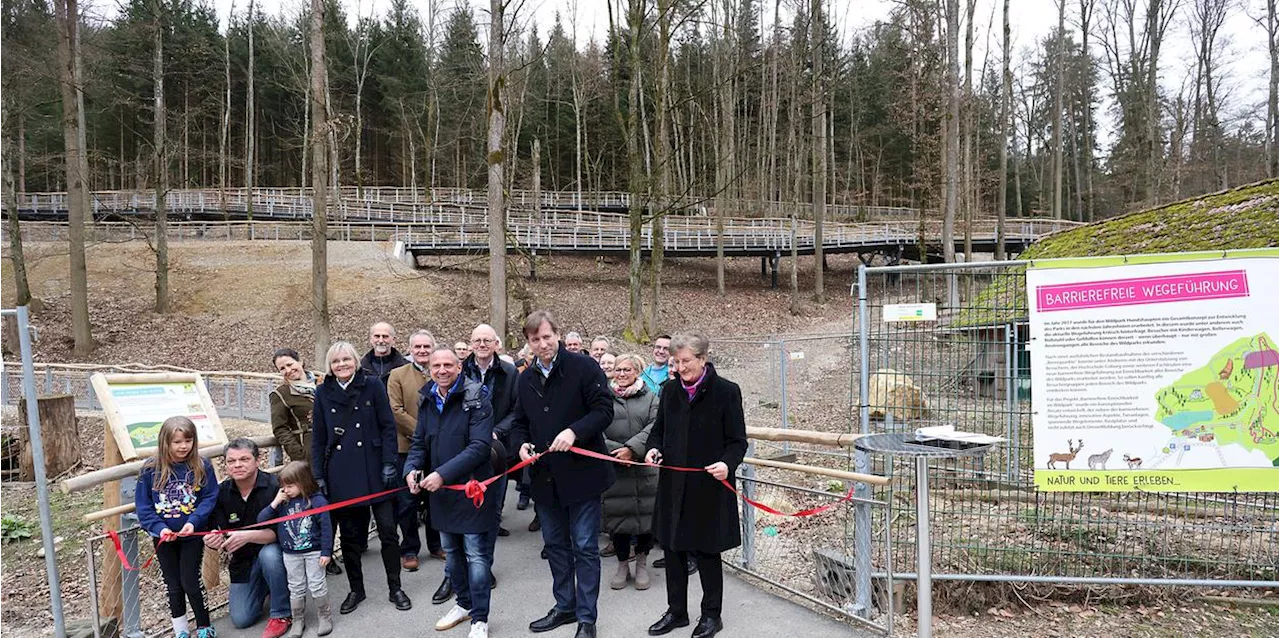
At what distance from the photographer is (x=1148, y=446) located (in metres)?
4.09

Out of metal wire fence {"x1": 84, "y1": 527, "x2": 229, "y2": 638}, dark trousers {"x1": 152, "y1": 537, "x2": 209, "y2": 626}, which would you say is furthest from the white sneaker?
metal wire fence {"x1": 84, "y1": 527, "x2": 229, "y2": 638}

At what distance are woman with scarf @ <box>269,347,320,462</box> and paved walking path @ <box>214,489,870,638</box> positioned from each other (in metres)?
0.96

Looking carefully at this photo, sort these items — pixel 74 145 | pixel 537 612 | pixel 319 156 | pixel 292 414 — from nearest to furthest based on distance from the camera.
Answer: pixel 537 612 < pixel 292 414 < pixel 319 156 < pixel 74 145

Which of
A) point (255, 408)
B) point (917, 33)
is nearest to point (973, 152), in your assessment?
point (917, 33)

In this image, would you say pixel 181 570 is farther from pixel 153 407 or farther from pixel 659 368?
pixel 659 368

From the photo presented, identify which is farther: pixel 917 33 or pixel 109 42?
pixel 917 33

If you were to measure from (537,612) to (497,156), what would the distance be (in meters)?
10.2

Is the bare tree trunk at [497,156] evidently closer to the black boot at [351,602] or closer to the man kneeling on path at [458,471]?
the black boot at [351,602]

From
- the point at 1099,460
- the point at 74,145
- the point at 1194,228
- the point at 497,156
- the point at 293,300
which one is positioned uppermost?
the point at 74,145

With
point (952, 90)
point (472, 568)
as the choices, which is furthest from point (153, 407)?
point (952, 90)

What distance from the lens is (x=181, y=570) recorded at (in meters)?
4.18

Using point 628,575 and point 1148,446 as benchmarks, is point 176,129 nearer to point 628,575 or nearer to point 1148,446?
point 628,575

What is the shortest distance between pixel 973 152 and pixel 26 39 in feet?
125

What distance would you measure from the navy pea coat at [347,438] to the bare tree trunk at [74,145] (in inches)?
645
